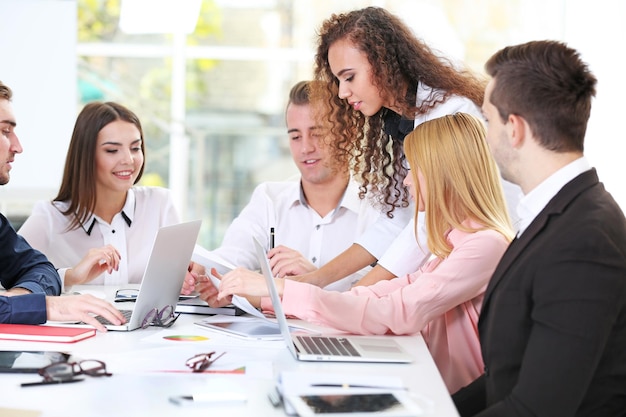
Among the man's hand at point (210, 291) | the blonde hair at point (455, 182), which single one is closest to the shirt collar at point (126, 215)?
the man's hand at point (210, 291)

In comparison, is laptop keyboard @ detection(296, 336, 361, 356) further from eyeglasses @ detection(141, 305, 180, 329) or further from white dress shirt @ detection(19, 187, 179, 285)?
white dress shirt @ detection(19, 187, 179, 285)

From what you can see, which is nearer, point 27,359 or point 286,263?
point 27,359

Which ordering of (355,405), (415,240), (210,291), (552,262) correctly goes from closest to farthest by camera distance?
(355,405), (552,262), (210,291), (415,240)

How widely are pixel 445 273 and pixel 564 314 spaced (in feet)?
1.76

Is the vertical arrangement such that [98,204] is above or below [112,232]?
above

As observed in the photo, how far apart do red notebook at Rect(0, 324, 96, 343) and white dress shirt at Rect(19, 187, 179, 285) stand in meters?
1.10

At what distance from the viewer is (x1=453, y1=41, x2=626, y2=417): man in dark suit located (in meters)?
1.44

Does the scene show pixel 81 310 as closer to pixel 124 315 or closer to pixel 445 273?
pixel 124 315

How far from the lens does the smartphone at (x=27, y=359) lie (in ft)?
5.21

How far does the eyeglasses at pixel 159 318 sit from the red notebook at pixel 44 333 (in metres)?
0.14

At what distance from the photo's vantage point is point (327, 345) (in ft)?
6.05

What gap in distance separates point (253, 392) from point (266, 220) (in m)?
1.73

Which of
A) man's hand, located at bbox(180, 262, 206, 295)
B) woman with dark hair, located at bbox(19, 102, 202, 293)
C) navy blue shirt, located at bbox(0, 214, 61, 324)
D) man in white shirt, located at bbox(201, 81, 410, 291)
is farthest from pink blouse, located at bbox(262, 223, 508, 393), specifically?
woman with dark hair, located at bbox(19, 102, 202, 293)

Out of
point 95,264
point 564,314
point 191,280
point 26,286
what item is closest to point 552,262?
point 564,314
